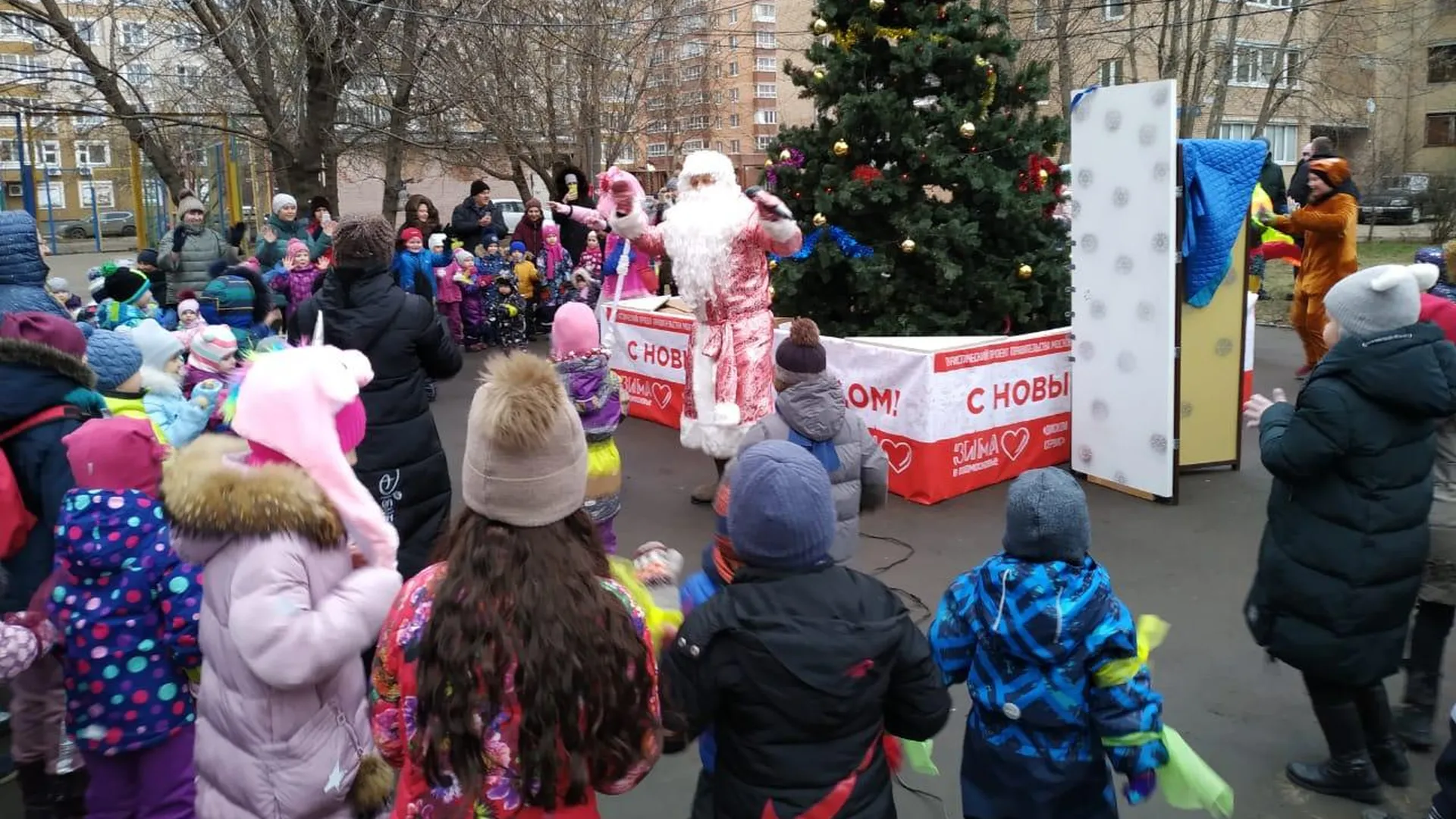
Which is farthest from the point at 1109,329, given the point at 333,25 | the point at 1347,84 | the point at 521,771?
the point at 1347,84

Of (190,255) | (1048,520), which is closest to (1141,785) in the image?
(1048,520)

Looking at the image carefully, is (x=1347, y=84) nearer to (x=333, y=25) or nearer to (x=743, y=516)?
(x=333, y=25)

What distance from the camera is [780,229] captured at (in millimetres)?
5879

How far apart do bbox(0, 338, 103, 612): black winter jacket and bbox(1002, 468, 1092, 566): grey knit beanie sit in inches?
111

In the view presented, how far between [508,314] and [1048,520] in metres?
11.1

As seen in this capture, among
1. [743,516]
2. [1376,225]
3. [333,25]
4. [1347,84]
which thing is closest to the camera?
[743,516]

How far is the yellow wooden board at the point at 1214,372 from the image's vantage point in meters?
6.62

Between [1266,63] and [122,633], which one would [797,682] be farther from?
[1266,63]

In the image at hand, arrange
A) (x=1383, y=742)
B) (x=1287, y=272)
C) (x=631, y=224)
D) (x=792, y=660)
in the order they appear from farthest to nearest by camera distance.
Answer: (x=1287, y=272) < (x=631, y=224) < (x=1383, y=742) < (x=792, y=660)

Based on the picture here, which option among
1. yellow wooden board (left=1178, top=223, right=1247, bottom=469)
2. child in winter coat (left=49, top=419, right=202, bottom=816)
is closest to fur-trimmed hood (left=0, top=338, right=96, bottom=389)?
child in winter coat (left=49, top=419, right=202, bottom=816)

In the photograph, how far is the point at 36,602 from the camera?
312cm

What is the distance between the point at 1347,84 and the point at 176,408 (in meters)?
37.9

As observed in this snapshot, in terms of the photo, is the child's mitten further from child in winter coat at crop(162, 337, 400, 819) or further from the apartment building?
the apartment building

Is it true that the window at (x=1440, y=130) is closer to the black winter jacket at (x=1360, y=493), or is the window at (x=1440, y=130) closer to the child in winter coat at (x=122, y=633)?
the black winter jacket at (x=1360, y=493)
